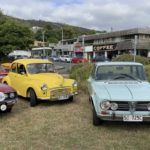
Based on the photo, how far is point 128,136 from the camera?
7562 millimetres

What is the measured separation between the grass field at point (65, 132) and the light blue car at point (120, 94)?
15.5 inches

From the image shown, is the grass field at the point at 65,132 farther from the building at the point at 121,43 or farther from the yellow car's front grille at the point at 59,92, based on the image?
the building at the point at 121,43

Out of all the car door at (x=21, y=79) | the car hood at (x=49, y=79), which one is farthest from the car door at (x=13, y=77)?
the car hood at (x=49, y=79)

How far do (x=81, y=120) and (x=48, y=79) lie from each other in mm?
2723

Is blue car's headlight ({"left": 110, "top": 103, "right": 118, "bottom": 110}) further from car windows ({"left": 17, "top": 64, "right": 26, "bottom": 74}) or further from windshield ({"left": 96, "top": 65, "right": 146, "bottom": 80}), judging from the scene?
car windows ({"left": 17, "top": 64, "right": 26, "bottom": 74})

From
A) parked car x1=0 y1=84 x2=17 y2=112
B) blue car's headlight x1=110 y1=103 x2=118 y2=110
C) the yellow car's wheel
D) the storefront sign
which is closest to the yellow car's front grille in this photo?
the yellow car's wheel

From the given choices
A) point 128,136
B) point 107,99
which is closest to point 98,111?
point 107,99

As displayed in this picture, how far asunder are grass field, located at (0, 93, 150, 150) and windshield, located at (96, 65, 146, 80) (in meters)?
1.25

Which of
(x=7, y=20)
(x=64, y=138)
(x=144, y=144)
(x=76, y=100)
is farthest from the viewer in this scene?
(x=7, y=20)

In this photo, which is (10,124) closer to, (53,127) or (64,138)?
(53,127)

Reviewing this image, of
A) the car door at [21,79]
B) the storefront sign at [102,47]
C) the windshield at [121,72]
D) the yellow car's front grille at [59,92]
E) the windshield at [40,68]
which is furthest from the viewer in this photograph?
the storefront sign at [102,47]

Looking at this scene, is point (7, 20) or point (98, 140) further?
point (7, 20)

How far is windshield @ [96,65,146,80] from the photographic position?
30.9ft

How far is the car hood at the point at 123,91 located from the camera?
7770 millimetres
